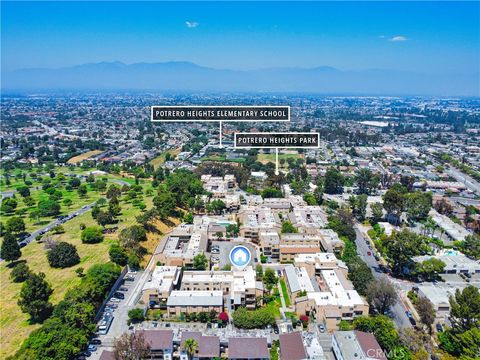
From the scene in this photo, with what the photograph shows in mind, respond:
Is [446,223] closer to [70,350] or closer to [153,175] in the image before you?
[70,350]

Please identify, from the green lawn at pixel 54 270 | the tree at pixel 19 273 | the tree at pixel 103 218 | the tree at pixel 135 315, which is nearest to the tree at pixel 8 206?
the green lawn at pixel 54 270

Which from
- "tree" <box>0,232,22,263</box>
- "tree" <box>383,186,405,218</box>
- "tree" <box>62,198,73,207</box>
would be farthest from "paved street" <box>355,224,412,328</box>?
"tree" <box>62,198,73,207</box>

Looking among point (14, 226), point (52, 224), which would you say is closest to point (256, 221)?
point (52, 224)

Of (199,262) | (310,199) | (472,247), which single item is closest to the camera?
(199,262)

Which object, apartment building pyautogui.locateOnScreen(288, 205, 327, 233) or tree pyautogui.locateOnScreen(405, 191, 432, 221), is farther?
tree pyautogui.locateOnScreen(405, 191, 432, 221)

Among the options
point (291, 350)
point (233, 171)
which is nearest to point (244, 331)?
point (291, 350)

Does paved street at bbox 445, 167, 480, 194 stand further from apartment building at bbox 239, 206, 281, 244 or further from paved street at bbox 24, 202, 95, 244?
paved street at bbox 24, 202, 95, 244

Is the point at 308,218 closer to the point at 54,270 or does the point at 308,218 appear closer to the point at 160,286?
the point at 160,286
